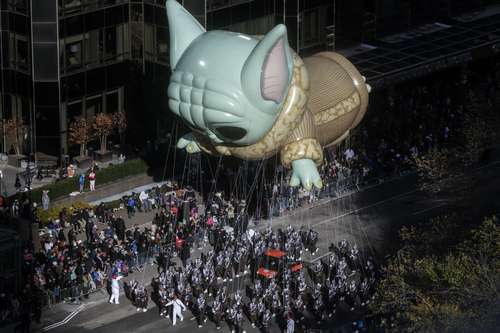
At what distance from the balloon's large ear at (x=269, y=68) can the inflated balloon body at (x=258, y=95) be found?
0.11 feet

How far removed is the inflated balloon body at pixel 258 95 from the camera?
197 feet

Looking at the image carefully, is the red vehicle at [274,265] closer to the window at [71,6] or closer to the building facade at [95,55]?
the building facade at [95,55]

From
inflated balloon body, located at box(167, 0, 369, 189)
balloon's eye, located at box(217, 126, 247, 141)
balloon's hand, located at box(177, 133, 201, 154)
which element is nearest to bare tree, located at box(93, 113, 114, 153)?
inflated balloon body, located at box(167, 0, 369, 189)

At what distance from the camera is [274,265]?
80125 mm

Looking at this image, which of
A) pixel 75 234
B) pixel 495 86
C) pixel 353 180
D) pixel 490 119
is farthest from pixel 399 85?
pixel 75 234

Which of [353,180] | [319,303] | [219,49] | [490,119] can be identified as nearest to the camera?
[219,49]

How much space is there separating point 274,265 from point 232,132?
19448mm

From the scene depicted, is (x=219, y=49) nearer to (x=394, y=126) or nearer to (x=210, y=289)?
(x=210, y=289)

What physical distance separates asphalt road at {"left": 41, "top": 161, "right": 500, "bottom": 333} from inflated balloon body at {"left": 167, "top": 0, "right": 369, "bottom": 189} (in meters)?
12.5

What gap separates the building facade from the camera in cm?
9181

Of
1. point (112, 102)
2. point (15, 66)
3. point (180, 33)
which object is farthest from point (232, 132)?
point (112, 102)

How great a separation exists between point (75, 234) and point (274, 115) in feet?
77.9

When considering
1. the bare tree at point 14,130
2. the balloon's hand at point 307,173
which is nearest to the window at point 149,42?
the bare tree at point 14,130

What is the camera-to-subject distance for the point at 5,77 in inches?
3696
